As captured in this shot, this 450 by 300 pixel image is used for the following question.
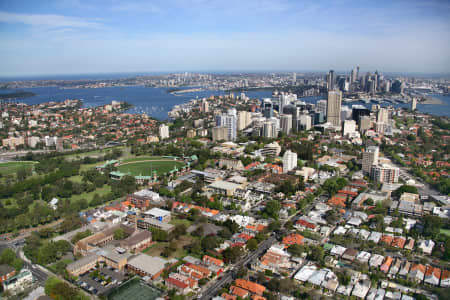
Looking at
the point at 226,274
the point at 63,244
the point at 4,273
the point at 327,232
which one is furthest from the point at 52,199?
the point at 327,232

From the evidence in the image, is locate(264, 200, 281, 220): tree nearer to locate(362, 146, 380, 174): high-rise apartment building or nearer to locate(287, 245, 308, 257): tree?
locate(287, 245, 308, 257): tree

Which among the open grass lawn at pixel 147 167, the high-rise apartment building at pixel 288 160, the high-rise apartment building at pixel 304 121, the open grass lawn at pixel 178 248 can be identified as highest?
the high-rise apartment building at pixel 304 121

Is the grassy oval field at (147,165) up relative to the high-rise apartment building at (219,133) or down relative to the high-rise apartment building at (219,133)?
down

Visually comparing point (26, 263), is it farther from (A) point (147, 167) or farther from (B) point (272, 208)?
(A) point (147, 167)

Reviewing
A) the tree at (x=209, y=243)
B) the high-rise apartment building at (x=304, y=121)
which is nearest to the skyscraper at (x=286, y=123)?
the high-rise apartment building at (x=304, y=121)

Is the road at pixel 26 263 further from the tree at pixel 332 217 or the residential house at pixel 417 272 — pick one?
the residential house at pixel 417 272

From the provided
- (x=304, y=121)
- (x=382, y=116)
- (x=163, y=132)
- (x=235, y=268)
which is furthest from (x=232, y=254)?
(x=382, y=116)
